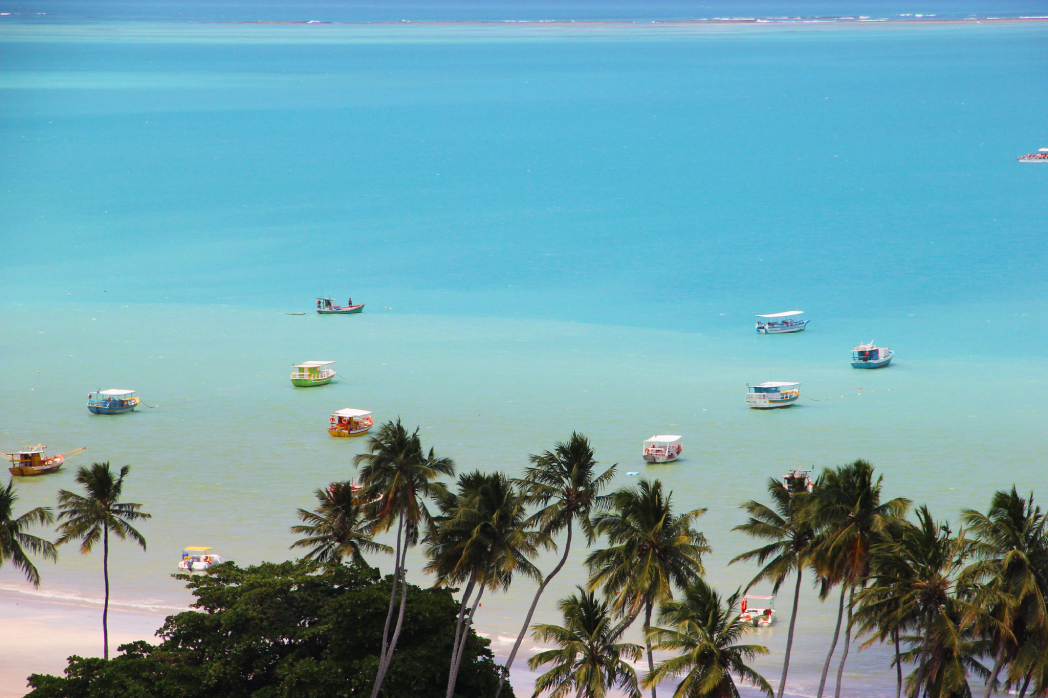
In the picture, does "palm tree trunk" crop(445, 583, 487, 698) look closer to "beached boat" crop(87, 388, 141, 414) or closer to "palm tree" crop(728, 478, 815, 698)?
"palm tree" crop(728, 478, 815, 698)

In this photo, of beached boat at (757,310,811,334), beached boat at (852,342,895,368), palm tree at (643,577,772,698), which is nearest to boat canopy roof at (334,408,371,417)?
beached boat at (852,342,895,368)

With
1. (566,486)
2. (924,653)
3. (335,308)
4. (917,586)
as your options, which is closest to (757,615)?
(566,486)

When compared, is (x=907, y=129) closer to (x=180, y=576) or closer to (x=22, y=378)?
(x=22, y=378)

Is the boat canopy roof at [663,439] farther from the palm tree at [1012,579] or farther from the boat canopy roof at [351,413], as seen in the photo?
the palm tree at [1012,579]

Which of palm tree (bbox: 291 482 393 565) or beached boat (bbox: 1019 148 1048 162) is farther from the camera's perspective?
beached boat (bbox: 1019 148 1048 162)

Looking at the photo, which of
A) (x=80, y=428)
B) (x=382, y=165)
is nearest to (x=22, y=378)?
(x=80, y=428)

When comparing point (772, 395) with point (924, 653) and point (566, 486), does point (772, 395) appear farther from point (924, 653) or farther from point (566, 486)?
point (924, 653)
